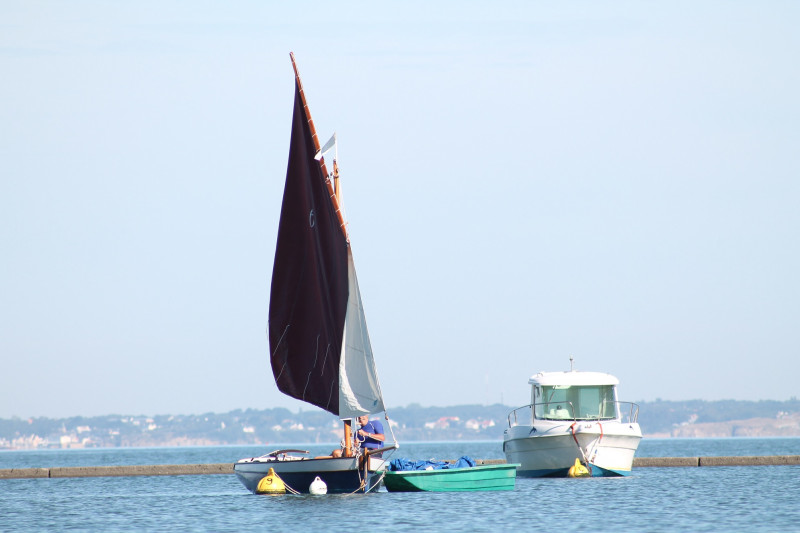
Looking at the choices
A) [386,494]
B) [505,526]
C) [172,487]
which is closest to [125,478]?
[172,487]

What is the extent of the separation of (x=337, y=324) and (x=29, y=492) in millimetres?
18478

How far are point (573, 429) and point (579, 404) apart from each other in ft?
8.41

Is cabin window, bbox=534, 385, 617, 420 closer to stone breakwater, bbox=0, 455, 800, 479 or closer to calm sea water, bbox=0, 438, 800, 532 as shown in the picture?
calm sea water, bbox=0, 438, 800, 532

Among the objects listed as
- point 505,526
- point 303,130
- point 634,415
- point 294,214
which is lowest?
point 505,526

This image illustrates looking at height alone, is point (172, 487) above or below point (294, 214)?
below

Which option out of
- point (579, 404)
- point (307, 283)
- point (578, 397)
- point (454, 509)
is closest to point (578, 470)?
point (579, 404)

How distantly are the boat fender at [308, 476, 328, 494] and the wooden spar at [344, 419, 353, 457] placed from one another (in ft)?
3.26

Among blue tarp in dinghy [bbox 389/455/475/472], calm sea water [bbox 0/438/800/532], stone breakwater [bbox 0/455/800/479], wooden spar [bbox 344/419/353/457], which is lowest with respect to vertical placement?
calm sea water [bbox 0/438/800/532]

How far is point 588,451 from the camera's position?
40.1 meters

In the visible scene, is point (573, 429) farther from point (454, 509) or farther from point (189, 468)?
point (189, 468)

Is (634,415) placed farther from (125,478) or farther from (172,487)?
(125,478)

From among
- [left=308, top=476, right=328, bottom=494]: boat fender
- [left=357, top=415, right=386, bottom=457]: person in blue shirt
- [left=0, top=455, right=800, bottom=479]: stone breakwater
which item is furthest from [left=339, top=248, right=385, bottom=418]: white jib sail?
[left=0, top=455, right=800, bottom=479]: stone breakwater

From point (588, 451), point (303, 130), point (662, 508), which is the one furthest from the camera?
point (588, 451)

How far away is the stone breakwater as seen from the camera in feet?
176
